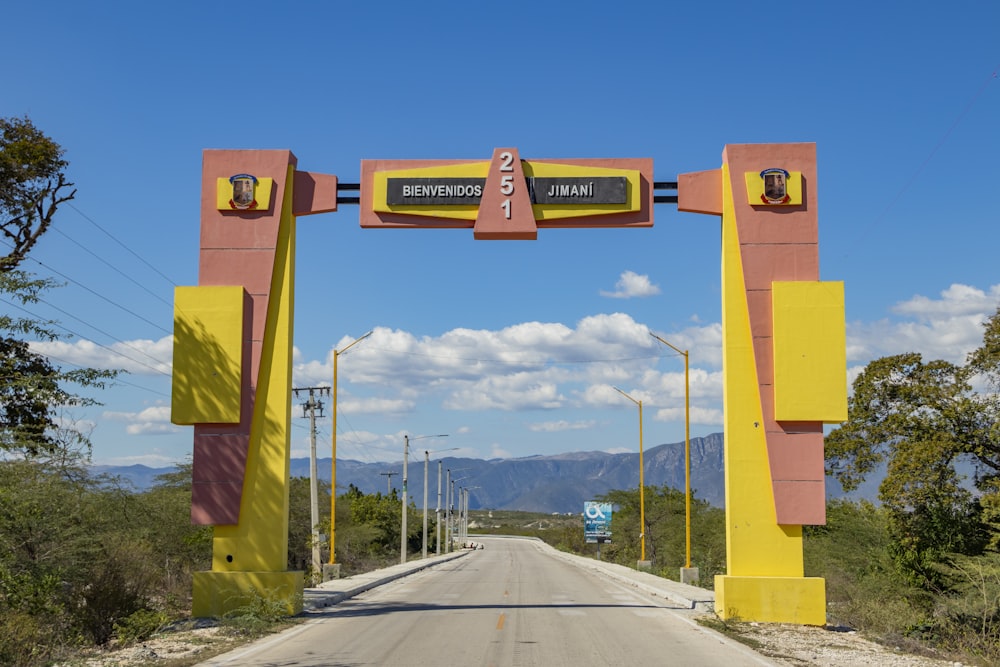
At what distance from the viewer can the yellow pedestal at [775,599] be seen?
19.1 m

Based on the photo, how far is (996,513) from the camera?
926 inches

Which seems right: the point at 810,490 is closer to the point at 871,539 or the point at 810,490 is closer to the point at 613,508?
the point at 871,539

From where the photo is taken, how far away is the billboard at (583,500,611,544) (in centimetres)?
8306

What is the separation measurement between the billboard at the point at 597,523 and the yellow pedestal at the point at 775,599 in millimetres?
64137

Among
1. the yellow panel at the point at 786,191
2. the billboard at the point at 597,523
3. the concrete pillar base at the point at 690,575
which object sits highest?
the yellow panel at the point at 786,191

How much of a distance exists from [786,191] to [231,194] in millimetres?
11539

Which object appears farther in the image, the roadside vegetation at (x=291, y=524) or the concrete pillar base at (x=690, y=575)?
the concrete pillar base at (x=690, y=575)

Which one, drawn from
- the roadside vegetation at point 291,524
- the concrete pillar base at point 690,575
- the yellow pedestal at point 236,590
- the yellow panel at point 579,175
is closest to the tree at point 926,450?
the roadside vegetation at point 291,524

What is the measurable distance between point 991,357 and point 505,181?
15.3 meters

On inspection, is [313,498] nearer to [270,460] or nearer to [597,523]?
[270,460]

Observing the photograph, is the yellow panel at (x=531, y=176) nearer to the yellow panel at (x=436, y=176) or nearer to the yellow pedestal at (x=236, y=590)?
the yellow panel at (x=436, y=176)

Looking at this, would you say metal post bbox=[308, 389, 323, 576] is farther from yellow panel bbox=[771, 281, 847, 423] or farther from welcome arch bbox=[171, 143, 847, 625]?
yellow panel bbox=[771, 281, 847, 423]

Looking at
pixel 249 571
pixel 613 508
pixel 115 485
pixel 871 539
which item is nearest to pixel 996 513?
pixel 871 539

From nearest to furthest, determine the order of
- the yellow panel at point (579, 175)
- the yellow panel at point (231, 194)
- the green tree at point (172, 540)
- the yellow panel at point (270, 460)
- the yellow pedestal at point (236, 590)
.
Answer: the yellow pedestal at point (236, 590) → the yellow panel at point (270, 460) → the yellow panel at point (579, 175) → the yellow panel at point (231, 194) → the green tree at point (172, 540)
